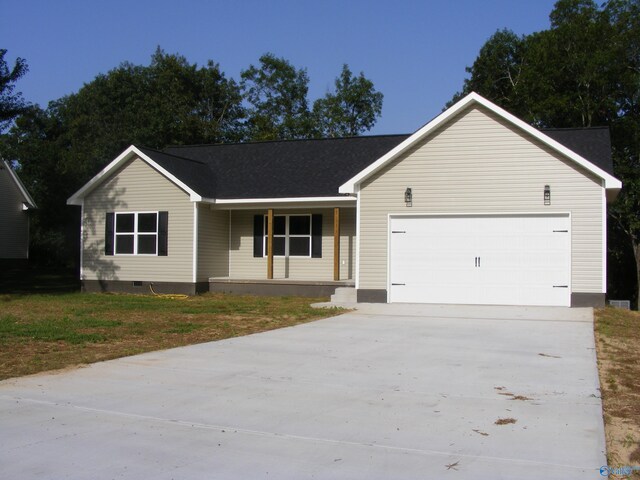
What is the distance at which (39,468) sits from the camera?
491cm

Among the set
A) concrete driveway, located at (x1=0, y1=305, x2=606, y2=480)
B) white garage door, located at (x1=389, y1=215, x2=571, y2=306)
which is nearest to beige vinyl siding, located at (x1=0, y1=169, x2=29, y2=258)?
white garage door, located at (x1=389, y1=215, x2=571, y2=306)

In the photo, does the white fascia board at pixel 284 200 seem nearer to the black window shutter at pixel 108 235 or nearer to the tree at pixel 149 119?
the black window shutter at pixel 108 235

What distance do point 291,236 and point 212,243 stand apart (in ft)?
8.26

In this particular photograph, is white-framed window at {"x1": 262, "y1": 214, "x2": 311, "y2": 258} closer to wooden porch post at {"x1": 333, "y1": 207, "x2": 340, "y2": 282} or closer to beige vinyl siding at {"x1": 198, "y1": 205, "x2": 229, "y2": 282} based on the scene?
beige vinyl siding at {"x1": 198, "y1": 205, "x2": 229, "y2": 282}

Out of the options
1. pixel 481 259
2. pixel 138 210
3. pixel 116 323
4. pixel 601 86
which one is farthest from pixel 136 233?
pixel 601 86

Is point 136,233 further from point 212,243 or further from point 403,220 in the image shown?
point 403,220

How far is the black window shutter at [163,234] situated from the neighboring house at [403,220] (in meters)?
0.05

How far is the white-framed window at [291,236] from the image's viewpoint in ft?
71.6

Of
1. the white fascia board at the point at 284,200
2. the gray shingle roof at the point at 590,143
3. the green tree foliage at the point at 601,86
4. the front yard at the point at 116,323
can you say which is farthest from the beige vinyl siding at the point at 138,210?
the green tree foliage at the point at 601,86

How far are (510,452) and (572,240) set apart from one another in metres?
11.5

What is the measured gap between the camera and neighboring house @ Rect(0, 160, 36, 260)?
108 feet

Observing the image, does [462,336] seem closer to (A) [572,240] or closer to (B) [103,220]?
(A) [572,240]

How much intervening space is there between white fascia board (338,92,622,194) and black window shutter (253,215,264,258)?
550 cm

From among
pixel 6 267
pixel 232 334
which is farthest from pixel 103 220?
pixel 6 267
